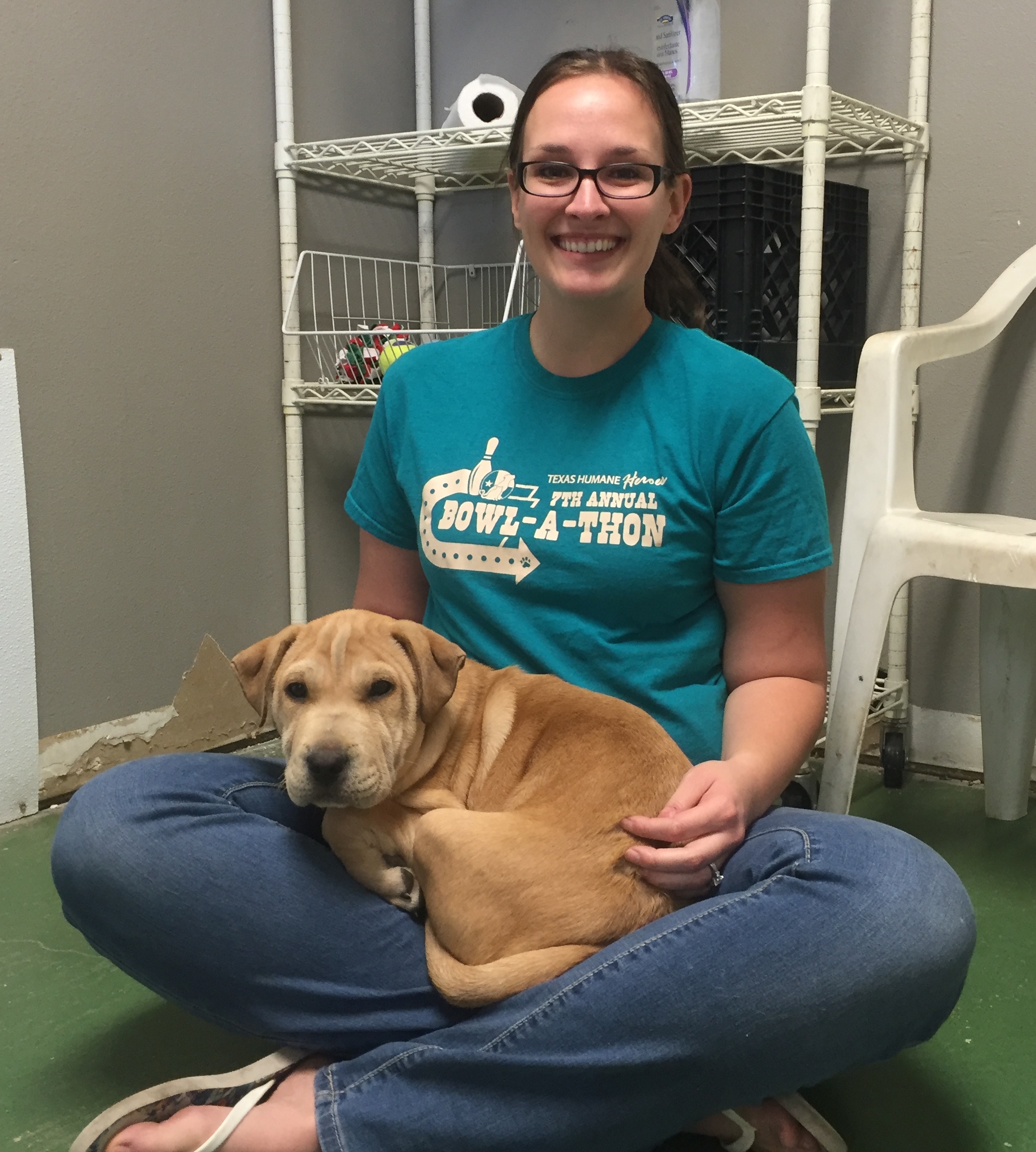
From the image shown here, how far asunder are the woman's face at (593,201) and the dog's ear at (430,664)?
1.50ft

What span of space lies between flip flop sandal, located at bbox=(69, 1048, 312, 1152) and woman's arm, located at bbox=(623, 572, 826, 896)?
18.0 inches

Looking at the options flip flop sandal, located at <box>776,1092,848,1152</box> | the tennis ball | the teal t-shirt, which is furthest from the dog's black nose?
the tennis ball

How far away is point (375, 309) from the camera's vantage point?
120 inches

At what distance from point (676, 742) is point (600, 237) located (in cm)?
62

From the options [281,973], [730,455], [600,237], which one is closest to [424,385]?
[600,237]

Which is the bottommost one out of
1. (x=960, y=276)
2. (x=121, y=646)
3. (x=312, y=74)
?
(x=121, y=646)

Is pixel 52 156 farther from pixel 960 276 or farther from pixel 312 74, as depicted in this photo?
pixel 960 276

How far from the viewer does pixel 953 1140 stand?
4.32ft

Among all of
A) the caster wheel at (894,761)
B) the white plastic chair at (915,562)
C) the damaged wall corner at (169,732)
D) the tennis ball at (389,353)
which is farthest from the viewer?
the tennis ball at (389,353)

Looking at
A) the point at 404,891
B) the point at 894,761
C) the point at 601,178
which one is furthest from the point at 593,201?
the point at 894,761

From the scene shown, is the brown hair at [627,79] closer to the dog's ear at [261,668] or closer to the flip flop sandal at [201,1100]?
the dog's ear at [261,668]

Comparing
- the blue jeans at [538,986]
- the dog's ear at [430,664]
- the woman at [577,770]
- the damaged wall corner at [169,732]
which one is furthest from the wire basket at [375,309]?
the blue jeans at [538,986]

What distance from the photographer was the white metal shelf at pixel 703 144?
2.19 metres

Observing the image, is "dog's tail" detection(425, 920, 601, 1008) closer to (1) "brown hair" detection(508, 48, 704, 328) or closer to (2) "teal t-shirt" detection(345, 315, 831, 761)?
(2) "teal t-shirt" detection(345, 315, 831, 761)
